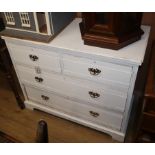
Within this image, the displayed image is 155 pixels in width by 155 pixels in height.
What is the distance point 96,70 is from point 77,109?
19.6 inches

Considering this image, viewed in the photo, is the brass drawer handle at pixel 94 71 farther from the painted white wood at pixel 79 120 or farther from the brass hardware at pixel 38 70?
the painted white wood at pixel 79 120

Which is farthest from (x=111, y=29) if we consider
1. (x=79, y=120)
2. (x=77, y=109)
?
(x=79, y=120)

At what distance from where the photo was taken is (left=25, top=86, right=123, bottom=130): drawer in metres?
1.42

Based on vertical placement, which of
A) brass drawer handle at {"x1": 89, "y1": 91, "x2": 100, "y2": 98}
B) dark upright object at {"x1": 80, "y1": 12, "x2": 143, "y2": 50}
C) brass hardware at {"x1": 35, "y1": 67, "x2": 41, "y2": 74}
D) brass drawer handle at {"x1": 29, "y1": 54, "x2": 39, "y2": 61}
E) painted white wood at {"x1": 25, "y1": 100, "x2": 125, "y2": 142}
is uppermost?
dark upright object at {"x1": 80, "y1": 12, "x2": 143, "y2": 50}

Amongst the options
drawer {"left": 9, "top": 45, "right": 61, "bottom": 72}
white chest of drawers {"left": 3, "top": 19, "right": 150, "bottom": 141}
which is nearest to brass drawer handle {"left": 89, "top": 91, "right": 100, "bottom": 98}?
white chest of drawers {"left": 3, "top": 19, "right": 150, "bottom": 141}

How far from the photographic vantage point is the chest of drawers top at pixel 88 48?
1.03 metres

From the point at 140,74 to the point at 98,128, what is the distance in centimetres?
58

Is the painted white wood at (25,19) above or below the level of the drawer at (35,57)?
above

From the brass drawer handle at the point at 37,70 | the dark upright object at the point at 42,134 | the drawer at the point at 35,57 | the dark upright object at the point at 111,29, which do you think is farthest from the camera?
the brass drawer handle at the point at 37,70

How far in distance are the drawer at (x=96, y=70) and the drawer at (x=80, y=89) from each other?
→ 0.26 feet

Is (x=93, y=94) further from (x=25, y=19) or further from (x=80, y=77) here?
(x=25, y=19)

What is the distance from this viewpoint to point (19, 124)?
1726 mm

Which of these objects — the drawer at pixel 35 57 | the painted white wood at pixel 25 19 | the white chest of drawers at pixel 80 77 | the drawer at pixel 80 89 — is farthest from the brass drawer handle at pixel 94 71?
the painted white wood at pixel 25 19

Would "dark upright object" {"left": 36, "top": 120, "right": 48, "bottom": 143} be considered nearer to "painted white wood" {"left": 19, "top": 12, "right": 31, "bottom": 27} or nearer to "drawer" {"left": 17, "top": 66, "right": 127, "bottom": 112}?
"drawer" {"left": 17, "top": 66, "right": 127, "bottom": 112}
